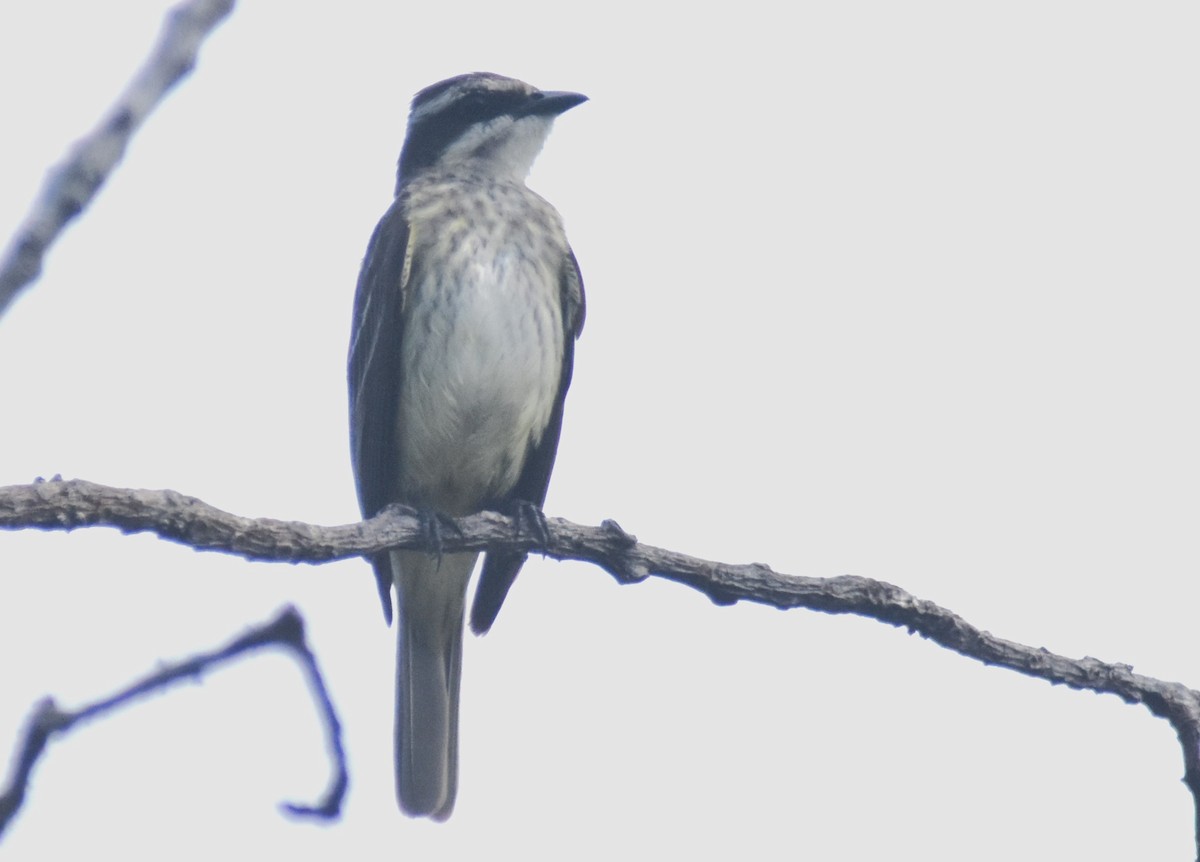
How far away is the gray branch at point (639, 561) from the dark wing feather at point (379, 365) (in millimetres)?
1746

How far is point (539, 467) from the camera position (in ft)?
25.0

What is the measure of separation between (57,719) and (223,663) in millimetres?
258

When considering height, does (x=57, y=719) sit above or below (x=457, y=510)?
below

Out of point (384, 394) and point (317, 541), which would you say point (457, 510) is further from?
point (317, 541)

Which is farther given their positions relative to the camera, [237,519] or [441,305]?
[441,305]

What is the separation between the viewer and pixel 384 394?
730 centimetres

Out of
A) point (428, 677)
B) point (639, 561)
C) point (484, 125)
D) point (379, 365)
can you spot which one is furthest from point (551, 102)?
point (639, 561)

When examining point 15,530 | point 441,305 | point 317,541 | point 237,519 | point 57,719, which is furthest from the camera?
point 441,305

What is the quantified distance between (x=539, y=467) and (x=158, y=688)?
214 inches

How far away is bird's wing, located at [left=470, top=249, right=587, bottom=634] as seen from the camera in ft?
25.0

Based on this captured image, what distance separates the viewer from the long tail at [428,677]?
777cm

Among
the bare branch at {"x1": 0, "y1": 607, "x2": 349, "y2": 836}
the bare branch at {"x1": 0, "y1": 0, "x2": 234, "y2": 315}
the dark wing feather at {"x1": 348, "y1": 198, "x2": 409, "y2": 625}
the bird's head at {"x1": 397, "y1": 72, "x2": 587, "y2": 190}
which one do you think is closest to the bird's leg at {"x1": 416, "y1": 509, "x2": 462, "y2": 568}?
the dark wing feather at {"x1": 348, "y1": 198, "x2": 409, "y2": 625}

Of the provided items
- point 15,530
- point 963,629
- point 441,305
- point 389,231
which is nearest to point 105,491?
point 15,530

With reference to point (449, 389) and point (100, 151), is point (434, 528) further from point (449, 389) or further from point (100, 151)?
point (100, 151)
